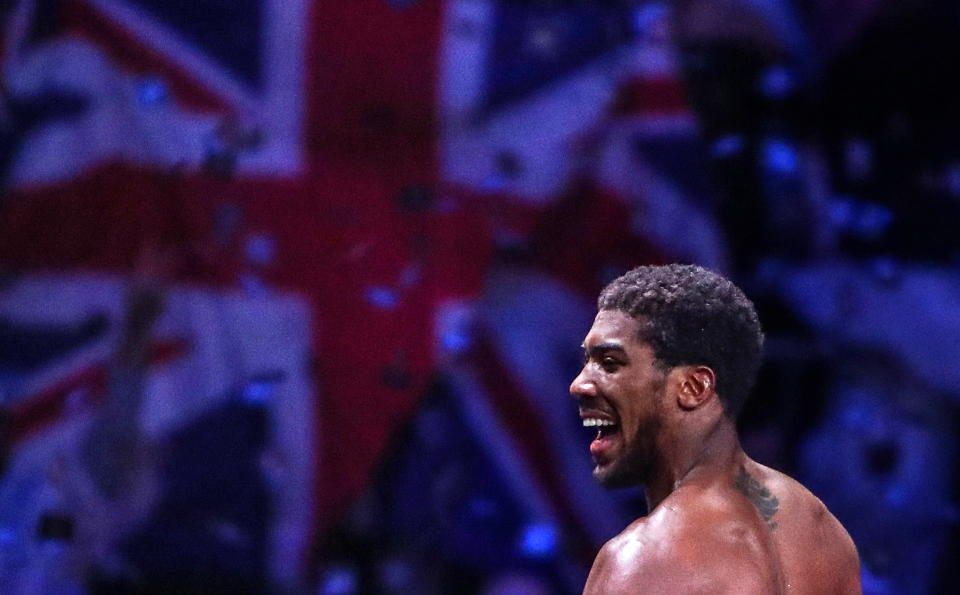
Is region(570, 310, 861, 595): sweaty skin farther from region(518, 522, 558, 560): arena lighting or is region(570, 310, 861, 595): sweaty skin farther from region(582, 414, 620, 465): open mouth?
region(518, 522, 558, 560): arena lighting

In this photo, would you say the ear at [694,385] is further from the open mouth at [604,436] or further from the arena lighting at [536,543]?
the arena lighting at [536,543]

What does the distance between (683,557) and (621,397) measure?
0.32 m

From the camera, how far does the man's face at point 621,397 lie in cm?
200

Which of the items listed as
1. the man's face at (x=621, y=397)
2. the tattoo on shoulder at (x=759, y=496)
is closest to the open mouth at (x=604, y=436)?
the man's face at (x=621, y=397)

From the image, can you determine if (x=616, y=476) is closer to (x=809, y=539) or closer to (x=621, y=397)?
(x=621, y=397)

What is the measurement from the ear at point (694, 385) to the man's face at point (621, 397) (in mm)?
30

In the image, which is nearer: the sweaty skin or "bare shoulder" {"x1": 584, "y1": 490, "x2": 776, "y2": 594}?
"bare shoulder" {"x1": 584, "y1": 490, "x2": 776, "y2": 594}

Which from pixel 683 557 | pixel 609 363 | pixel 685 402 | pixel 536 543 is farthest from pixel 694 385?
pixel 536 543

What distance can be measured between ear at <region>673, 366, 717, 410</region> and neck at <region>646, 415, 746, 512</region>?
5 centimetres

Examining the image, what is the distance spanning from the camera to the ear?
200 centimetres

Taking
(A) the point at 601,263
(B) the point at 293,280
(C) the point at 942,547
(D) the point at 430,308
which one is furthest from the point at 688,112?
(C) the point at 942,547

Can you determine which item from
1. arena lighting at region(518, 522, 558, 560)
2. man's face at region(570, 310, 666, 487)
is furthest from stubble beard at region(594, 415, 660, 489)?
arena lighting at region(518, 522, 558, 560)

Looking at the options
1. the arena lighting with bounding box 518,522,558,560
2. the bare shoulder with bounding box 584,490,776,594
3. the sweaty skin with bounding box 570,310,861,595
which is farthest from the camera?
the arena lighting with bounding box 518,522,558,560

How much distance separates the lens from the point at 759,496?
204 centimetres
